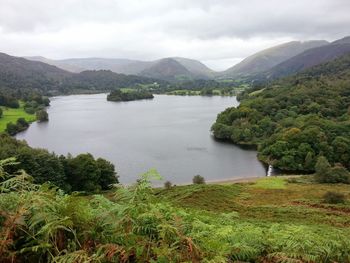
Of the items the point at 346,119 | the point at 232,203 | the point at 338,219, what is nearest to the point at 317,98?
the point at 346,119

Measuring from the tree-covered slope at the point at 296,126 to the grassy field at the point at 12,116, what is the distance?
6354 centimetres

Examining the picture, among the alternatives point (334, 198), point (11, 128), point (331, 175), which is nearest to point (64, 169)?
point (334, 198)

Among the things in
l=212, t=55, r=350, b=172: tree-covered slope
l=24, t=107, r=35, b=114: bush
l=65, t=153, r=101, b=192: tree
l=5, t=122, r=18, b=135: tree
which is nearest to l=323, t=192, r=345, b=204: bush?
l=65, t=153, r=101, b=192: tree

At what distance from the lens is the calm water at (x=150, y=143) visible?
7581cm

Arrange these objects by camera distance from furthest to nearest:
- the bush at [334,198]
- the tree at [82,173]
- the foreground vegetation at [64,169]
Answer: the tree at [82,173], the foreground vegetation at [64,169], the bush at [334,198]

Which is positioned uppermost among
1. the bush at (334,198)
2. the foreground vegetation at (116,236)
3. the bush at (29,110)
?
the foreground vegetation at (116,236)

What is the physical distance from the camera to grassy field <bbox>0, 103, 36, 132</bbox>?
410 feet

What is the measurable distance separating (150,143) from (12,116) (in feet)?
206

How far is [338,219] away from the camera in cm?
3034

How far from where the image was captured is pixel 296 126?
3836 inches

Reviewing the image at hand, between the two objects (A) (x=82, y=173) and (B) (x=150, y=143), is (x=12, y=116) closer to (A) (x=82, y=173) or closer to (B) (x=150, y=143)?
(B) (x=150, y=143)

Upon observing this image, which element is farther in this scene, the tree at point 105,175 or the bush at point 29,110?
the bush at point 29,110

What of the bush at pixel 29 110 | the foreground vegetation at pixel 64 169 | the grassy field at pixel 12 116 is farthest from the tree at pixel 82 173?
the bush at pixel 29 110

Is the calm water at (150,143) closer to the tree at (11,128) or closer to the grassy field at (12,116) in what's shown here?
the tree at (11,128)
